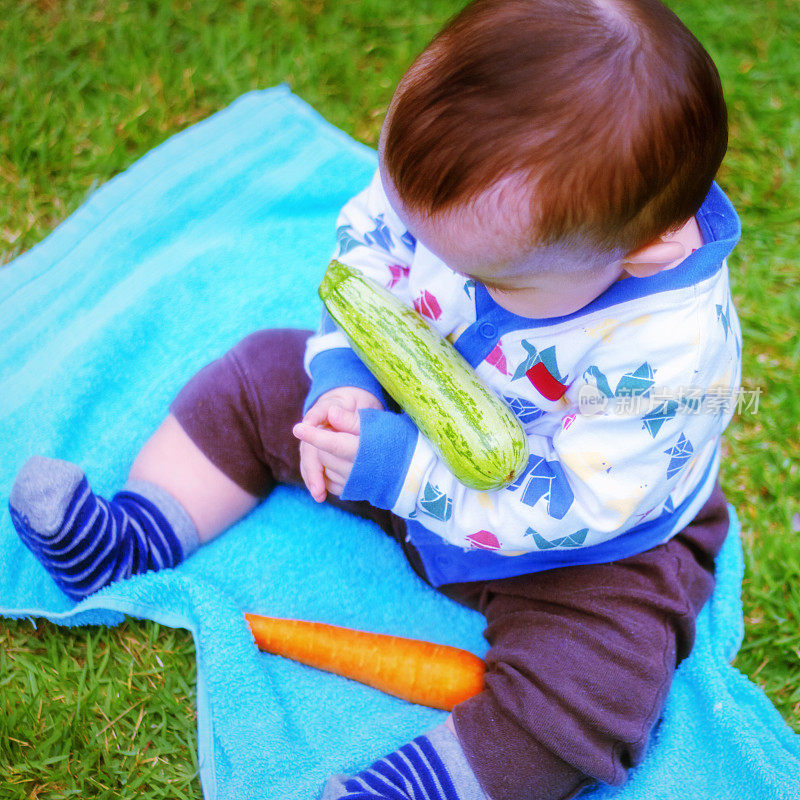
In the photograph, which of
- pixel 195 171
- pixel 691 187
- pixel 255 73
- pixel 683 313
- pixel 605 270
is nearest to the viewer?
pixel 691 187

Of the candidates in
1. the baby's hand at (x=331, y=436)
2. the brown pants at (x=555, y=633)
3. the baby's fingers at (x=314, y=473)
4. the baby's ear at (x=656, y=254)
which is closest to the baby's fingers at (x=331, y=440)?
the baby's hand at (x=331, y=436)

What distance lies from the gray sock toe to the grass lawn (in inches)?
15.2

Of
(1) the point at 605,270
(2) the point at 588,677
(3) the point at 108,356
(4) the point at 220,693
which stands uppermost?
(1) the point at 605,270

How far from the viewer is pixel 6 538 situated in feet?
7.25

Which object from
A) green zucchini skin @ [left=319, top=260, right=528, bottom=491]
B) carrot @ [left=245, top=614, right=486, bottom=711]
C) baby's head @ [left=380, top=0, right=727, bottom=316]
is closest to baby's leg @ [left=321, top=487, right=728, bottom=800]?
carrot @ [left=245, top=614, right=486, bottom=711]

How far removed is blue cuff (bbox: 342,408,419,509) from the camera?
5.94 feet

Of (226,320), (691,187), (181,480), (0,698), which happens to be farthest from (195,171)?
(691,187)

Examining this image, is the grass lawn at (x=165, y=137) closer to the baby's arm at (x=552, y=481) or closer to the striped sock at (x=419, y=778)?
the striped sock at (x=419, y=778)

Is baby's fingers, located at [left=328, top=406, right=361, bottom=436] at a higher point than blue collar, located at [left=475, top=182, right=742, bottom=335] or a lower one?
lower

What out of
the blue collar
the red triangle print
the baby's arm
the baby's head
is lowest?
the baby's arm

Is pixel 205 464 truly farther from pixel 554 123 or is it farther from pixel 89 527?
pixel 554 123

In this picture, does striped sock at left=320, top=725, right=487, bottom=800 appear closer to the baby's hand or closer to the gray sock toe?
the baby's hand

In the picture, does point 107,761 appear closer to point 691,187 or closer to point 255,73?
point 691,187

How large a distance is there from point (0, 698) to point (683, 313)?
5.94 feet
